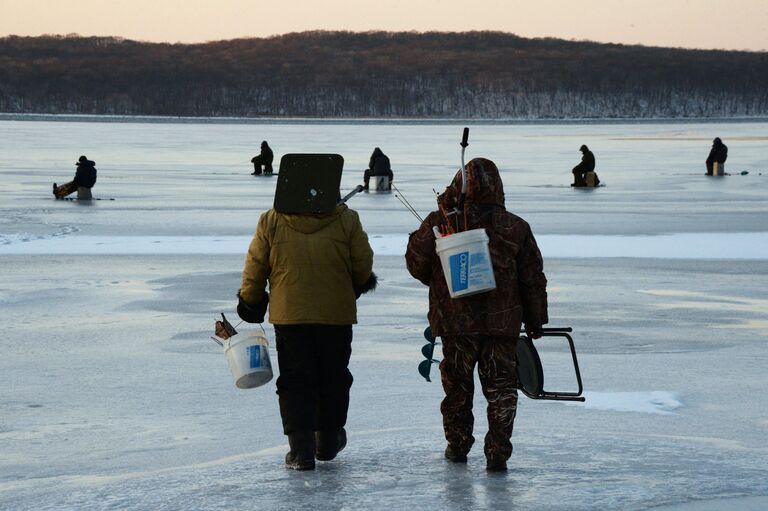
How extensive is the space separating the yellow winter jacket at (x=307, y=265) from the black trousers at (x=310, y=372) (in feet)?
0.23

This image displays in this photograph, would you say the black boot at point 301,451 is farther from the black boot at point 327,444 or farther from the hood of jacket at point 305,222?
the hood of jacket at point 305,222

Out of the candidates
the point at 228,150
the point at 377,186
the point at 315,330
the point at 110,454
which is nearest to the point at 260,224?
the point at 315,330

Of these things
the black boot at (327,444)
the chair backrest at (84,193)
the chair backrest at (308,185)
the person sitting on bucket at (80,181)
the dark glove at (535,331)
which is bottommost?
the chair backrest at (84,193)

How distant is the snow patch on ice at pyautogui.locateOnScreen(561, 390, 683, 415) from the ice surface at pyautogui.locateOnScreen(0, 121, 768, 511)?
24mm

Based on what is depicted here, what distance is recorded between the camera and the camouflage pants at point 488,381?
5340mm

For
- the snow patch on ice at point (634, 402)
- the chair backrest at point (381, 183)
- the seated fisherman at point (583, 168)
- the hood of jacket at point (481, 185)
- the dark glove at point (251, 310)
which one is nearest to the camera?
the hood of jacket at point (481, 185)

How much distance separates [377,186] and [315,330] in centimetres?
2125

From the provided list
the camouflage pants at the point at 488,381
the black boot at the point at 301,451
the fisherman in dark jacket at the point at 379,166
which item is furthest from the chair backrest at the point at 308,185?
the fisherman in dark jacket at the point at 379,166

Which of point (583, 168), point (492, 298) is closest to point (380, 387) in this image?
point (492, 298)

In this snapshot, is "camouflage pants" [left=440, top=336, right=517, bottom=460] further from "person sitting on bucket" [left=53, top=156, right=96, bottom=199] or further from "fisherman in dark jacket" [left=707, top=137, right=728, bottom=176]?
"fisherman in dark jacket" [left=707, top=137, right=728, bottom=176]

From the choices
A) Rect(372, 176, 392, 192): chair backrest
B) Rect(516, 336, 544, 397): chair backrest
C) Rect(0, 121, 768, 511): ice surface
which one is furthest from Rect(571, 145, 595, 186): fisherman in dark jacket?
Rect(516, 336, 544, 397): chair backrest

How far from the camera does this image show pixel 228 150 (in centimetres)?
5172

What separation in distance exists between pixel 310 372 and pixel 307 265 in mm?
447

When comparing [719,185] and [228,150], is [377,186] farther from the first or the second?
[228,150]
